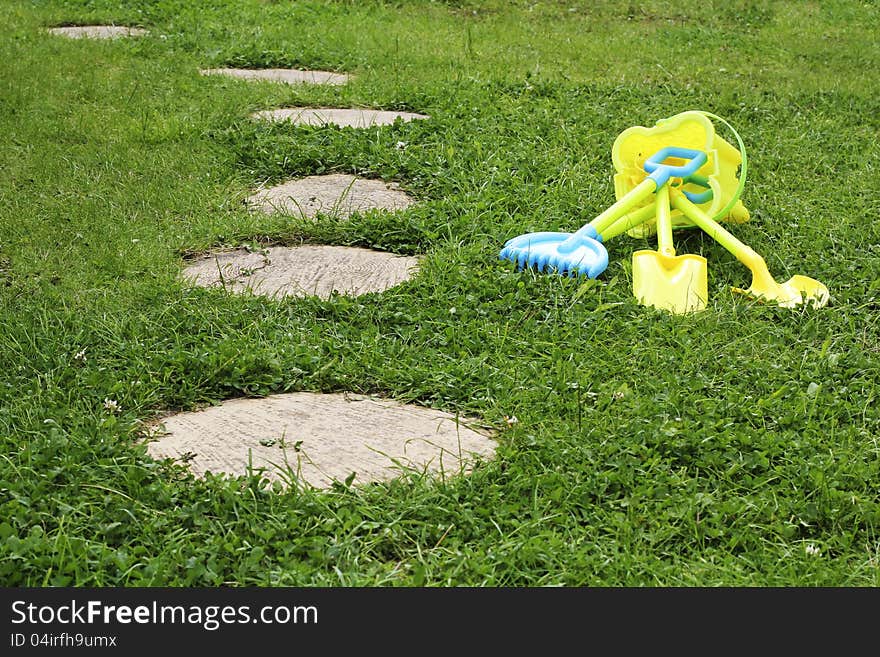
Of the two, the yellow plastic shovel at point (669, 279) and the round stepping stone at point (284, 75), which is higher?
the round stepping stone at point (284, 75)

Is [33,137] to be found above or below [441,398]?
above

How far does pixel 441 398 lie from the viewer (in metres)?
3.18

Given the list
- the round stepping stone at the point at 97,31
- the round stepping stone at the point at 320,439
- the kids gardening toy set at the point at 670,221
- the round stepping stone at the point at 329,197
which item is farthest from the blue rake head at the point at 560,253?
the round stepping stone at the point at 97,31

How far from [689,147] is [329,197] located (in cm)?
160

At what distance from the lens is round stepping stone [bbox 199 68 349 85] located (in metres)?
6.55

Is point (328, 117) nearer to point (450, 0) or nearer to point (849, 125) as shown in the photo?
point (849, 125)

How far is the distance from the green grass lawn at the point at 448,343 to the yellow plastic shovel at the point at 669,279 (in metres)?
0.08

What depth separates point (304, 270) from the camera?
405 centimetres

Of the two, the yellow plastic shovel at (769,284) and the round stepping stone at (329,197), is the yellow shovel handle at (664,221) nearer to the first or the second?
the yellow plastic shovel at (769,284)

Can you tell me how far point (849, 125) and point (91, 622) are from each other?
5.19 m

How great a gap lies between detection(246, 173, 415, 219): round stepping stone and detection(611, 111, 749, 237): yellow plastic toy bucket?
98 cm

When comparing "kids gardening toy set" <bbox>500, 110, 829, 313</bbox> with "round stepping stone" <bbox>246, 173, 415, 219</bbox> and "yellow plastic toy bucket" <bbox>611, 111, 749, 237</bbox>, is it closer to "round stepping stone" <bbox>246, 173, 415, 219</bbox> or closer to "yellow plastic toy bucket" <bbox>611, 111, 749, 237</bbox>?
"yellow plastic toy bucket" <bbox>611, 111, 749, 237</bbox>

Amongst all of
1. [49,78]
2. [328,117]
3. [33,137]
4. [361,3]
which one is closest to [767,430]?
[328,117]

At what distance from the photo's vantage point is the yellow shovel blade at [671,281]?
377cm
